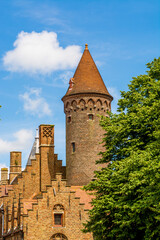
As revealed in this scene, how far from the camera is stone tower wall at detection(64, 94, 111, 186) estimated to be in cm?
4806

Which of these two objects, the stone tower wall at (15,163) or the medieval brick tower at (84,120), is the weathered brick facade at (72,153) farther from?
the stone tower wall at (15,163)

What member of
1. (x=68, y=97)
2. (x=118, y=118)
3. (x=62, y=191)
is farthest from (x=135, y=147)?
(x=68, y=97)

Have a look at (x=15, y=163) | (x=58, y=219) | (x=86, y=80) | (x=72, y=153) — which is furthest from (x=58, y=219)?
(x=15, y=163)

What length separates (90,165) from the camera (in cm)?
4797

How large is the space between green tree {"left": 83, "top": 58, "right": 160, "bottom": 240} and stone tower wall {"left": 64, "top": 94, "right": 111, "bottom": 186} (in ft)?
68.9

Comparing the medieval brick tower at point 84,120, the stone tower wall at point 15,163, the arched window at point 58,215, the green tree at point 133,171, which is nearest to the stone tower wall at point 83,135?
the medieval brick tower at point 84,120

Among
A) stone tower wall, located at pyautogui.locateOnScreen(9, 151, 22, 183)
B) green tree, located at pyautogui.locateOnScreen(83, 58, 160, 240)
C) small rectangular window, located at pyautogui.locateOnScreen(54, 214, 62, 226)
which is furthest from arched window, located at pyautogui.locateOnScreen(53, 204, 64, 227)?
stone tower wall, located at pyautogui.locateOnScreen(9, 151, 22, 183)

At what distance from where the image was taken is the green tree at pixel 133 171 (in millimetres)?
20562

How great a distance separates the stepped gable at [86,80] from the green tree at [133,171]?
22.6 m

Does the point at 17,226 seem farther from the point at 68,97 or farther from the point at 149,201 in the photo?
the point at 149,201

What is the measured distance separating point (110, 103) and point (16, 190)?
50.8 ft

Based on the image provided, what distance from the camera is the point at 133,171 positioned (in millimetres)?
22266

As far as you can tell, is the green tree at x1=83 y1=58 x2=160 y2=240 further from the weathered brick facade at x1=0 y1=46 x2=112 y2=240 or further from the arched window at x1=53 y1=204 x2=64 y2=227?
the weathered brick facade at x1=0 y1=46 x2=112 y2=240

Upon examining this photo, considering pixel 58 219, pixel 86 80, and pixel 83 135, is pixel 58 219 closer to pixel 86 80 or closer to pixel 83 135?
pixel 83 135
